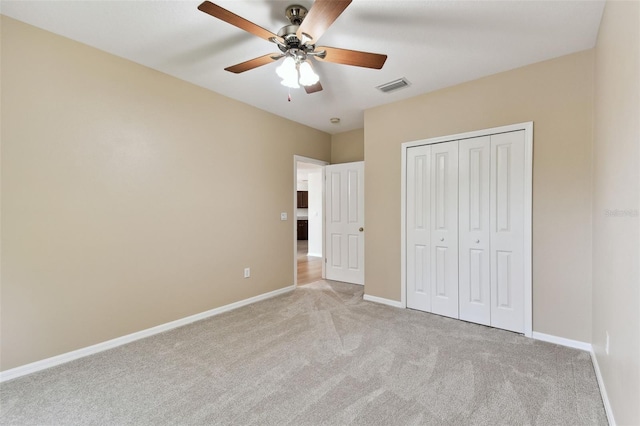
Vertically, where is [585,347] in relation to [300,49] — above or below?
below

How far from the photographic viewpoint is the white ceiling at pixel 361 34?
1.97 meters

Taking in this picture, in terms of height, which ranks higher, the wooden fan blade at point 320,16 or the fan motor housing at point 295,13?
the fan motor housing at point 295,13

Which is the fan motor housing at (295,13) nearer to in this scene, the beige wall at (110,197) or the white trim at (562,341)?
the beige wall at (110,197)

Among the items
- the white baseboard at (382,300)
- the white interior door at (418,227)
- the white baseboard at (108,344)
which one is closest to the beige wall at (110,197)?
the white baseboard at (108,344)

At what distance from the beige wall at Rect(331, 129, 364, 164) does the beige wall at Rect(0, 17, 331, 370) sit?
1745 millimetres

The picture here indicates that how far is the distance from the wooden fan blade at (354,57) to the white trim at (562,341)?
111 inches

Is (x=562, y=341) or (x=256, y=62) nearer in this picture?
(x=256, y=62)

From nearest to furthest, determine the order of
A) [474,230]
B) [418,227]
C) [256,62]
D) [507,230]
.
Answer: [256,62], [507,230], [474,230], [418,227]

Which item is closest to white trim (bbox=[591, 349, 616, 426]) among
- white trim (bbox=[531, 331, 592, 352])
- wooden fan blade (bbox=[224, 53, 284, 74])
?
white trim (bbox=[531, 331, 592, 352])

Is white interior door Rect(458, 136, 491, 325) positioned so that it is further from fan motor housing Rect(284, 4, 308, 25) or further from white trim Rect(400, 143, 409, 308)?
fan motor housing Rect(284, 4, 308, 25)

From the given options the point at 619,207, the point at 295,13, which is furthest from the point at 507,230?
the point at 295,13

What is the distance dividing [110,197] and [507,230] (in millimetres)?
3804

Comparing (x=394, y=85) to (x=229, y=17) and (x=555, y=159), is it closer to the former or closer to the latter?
(x=555, y=159)

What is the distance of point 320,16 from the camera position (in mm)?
1625
